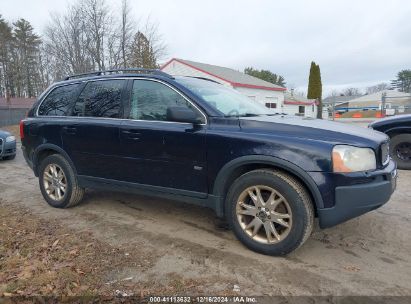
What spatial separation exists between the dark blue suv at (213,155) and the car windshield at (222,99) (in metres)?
0.02

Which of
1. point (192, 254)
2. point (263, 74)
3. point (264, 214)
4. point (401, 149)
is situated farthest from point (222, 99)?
point (263, 74)

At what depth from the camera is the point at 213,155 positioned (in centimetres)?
353

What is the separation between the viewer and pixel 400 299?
2.63 metres

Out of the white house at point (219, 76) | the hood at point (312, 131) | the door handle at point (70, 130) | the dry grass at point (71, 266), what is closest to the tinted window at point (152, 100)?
the hood at point (312, 131)

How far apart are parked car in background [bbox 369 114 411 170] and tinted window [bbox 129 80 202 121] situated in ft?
16.6

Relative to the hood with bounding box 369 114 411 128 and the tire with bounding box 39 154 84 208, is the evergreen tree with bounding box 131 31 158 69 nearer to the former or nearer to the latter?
the hood with bounding box 369 114 411 128

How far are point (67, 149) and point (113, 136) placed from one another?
0.94m

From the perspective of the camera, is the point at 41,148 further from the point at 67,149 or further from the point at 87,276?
the point at 87,276

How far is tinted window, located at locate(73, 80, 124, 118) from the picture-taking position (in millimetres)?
4328

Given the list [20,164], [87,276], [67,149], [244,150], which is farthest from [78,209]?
[20,164]

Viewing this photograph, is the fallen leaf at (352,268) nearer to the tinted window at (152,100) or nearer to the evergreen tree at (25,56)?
the tinted window at (152,100)

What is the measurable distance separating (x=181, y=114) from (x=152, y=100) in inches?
28.0

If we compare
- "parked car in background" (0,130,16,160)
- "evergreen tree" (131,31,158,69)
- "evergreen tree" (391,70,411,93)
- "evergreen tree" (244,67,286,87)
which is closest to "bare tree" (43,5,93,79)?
"evergreen tree" (131,31,158,69)

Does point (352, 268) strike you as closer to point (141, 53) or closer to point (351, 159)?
point (351, 159)
